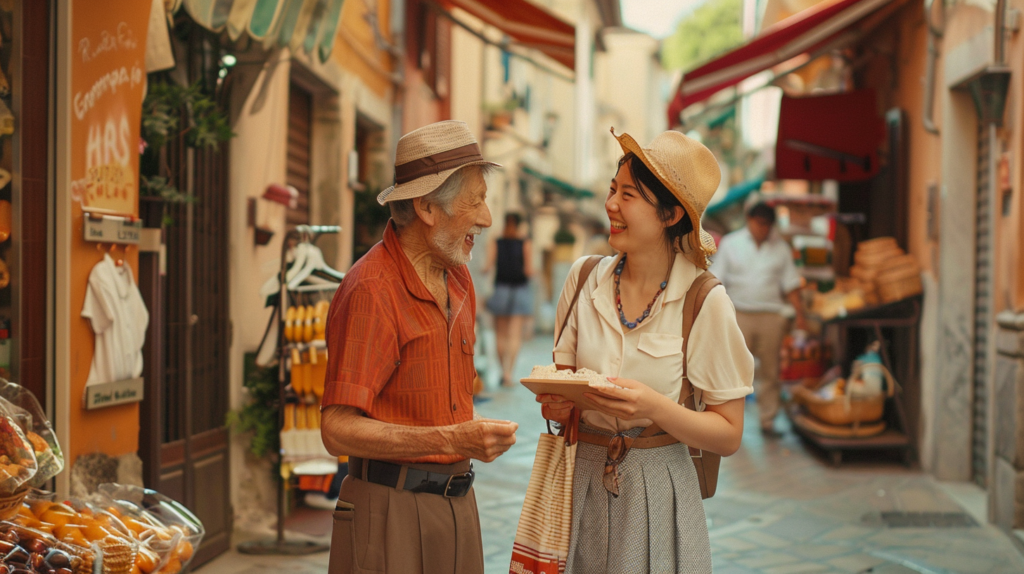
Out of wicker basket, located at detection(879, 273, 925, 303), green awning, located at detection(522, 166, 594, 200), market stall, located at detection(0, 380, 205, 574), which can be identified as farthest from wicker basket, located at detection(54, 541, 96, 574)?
green awning, located at detection(522, 166, 594, 200)

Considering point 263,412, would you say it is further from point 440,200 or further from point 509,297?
point 509,297

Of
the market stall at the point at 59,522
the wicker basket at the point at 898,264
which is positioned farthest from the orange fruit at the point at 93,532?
the wicker basket at the point at 898,264

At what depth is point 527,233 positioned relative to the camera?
2598 centimetres

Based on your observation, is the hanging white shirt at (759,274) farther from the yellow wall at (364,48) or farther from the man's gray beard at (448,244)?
the man's gray beard at (448,244)

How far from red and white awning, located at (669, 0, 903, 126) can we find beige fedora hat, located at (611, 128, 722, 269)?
611 centimetres

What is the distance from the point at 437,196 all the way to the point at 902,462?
21.5ft

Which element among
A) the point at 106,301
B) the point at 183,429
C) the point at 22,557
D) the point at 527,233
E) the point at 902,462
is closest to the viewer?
the point at 22,557

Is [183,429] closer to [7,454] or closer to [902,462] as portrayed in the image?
[7,454]

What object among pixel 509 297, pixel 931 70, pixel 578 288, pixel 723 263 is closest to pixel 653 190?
pixel 578 288

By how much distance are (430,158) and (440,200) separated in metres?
0.11

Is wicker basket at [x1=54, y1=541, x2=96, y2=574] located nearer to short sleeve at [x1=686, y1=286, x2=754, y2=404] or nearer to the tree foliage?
short sleeve at [x1=686, y1=286, x2=754, y2=404]

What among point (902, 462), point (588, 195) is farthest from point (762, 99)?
point (902, 462)

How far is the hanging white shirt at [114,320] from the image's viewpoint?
3.96 meters

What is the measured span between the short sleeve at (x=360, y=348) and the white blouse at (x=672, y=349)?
59cm
